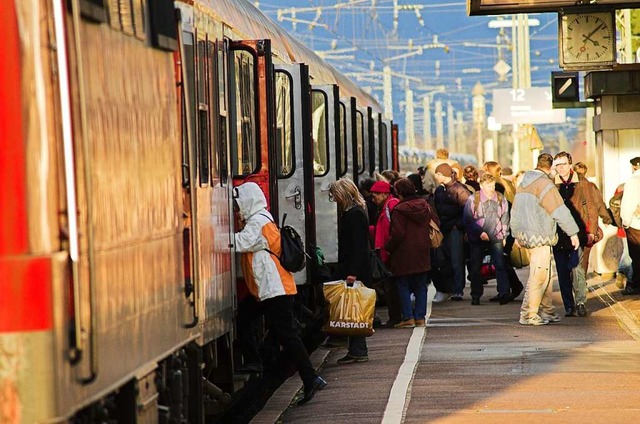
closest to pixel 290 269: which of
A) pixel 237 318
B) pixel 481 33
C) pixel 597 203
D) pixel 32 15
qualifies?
pixel 237 318

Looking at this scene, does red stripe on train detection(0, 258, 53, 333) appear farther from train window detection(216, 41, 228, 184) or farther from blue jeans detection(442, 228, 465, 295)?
blue jeans detection(442, 228, 465, 295)

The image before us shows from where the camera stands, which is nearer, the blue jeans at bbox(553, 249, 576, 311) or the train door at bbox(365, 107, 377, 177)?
the blue jeans at bbox(553, 249, 576, 311)

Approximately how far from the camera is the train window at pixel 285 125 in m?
14.2

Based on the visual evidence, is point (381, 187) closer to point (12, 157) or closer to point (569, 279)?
point (569, 279)

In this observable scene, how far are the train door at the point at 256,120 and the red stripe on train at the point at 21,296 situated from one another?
6.32 m

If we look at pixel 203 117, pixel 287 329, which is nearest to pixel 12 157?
pixel 203 117

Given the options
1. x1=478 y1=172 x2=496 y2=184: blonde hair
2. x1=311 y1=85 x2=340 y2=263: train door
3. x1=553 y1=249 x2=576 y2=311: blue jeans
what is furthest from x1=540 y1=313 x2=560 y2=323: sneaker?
x1=478 y1=172 x2=496 y2=184: blonde hair

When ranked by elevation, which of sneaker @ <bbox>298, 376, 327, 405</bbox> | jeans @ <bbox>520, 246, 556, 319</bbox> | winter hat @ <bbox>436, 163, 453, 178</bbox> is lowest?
sneaker @ <bbox>298, 376, 327, 405</bbox>

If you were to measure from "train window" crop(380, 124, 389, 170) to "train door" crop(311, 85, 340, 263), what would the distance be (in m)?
8.87

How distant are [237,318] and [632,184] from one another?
28.9 ft

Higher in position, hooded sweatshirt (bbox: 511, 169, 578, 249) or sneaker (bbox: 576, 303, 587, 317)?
hooded sweatshirt (bbox: 511, 169, 578, 249)

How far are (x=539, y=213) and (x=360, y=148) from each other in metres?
7.00

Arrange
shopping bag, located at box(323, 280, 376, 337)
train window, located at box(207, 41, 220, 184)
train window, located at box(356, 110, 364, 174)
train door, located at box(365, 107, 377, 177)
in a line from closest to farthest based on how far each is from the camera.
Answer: train window, located at box(207, 41, 220, 184), shopping bag, located at box(323, 280, 376, 337), train window, located at box(356, 110, 364, 174), train door, located at box(365, 107, 377, 177)

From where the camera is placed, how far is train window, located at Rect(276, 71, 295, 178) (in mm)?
14156
